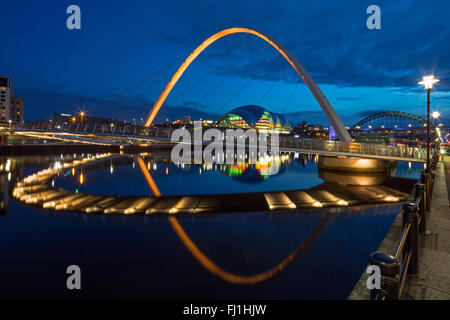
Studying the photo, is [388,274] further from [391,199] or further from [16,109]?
[16,109]

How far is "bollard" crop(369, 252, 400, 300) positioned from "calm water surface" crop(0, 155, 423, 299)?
3.76 meters

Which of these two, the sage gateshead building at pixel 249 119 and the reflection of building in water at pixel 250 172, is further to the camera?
the sage gateshead building at pixel 249 119

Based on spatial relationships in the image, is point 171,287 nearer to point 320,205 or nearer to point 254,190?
point 320,205

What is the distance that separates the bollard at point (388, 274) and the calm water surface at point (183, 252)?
12.3ft

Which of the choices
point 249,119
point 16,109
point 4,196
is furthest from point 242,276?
point 16,109

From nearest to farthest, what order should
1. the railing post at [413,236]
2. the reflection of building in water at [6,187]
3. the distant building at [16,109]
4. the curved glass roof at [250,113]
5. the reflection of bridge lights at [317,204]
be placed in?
1. the railing post at [413,236]
2. the reflection of building in water at [6,187]
3. the reflection of bridge lights at [317,204]
4. the curved glass roof at [250,113]
5. the distant building at [16,109]

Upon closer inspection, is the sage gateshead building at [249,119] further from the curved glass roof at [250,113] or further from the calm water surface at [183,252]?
the calm water surface at [183,252]

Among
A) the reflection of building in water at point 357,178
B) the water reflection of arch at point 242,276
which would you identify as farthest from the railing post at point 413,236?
the reflection of building in water at point 357,178

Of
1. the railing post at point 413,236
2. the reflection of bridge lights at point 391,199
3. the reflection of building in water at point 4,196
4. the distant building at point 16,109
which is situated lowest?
the reflection of bridge lights at point 391,199

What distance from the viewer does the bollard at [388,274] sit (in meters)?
2.52

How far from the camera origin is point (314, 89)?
2797 centimetres

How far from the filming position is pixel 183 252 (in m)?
8.43
